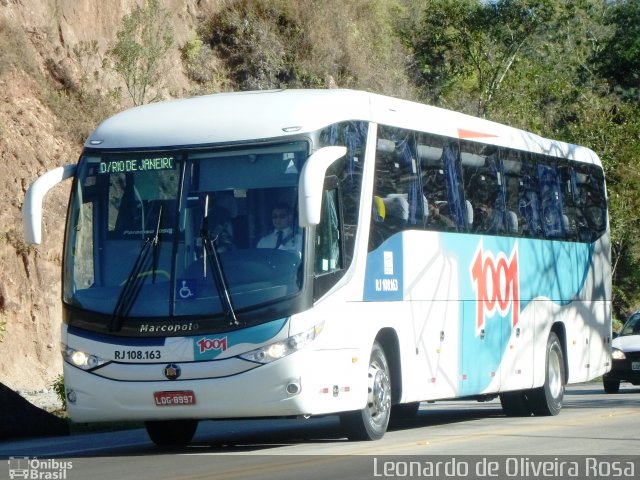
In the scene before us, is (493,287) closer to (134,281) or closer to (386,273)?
(386,273)

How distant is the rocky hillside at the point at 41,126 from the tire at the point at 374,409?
11673 millimetres

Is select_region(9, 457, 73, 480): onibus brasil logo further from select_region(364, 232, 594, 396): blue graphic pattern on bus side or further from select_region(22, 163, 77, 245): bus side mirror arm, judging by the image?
select_region(364, 232, 594, 396): blue graphic pattern on bus side

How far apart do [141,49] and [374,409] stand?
18.1 m

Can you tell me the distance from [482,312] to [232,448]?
176 inches

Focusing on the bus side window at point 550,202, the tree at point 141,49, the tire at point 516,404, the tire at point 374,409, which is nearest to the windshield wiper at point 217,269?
the tire at point 374,409

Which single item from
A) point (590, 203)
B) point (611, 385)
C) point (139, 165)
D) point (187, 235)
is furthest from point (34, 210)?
point (611, 385)

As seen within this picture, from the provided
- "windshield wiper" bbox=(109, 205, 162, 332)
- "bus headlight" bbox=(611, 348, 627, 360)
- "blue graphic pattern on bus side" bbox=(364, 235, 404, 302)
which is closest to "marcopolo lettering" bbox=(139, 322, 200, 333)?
"windshield wiper" bbox=(109, 205, 162, 332)

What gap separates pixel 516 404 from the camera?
18531 mm

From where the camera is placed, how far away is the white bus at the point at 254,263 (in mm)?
12070

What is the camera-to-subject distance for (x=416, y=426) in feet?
53.7

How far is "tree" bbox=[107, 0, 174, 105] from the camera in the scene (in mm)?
29500

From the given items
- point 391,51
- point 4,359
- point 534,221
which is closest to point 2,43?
point 4,359

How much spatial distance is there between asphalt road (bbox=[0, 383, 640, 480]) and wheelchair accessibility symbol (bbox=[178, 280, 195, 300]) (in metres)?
1.57

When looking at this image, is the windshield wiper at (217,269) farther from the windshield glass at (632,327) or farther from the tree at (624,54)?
the tree at (624,54)
